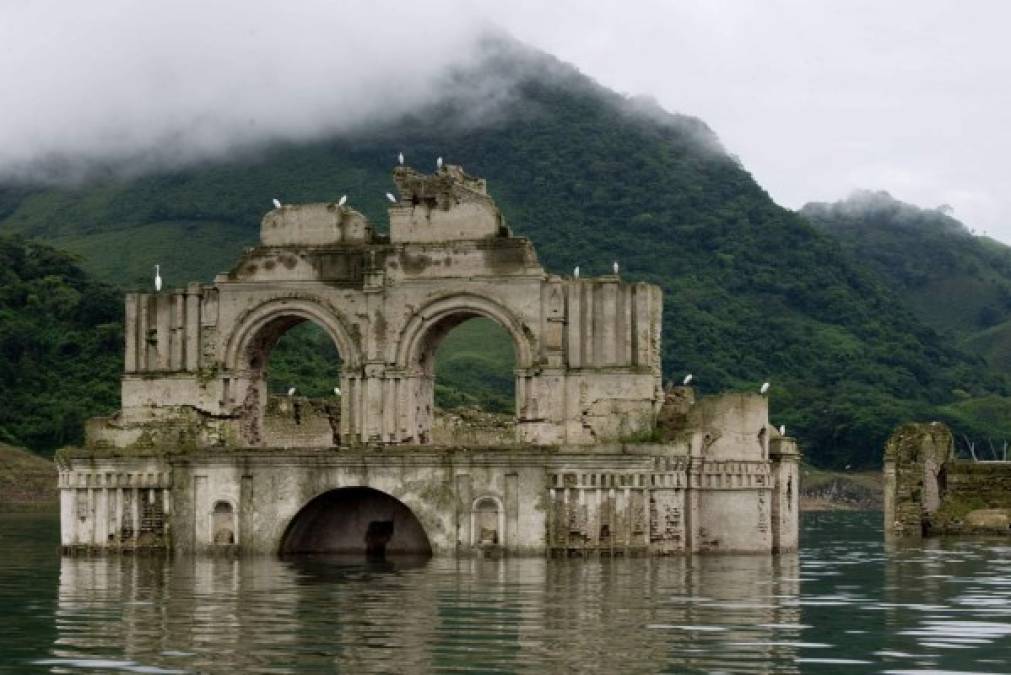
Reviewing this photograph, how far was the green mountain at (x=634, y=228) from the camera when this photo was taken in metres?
152

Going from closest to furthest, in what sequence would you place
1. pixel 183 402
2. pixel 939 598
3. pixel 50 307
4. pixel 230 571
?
pixel 939 598, pixel 230 571, pixel 183 402, pixel 50 307

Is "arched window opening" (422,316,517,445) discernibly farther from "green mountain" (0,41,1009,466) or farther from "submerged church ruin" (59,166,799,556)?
"submerged church ruin" (59,166,799,556)

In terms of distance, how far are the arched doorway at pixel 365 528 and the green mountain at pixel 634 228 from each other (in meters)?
94.7

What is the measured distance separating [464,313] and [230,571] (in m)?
8.90

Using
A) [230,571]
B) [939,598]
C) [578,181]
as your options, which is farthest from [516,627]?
[578,181]

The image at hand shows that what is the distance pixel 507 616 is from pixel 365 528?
19120mm

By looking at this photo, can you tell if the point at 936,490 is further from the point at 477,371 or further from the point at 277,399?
the point at 477,371

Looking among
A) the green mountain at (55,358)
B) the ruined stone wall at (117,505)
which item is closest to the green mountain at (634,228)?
the green mountain at (55,358)

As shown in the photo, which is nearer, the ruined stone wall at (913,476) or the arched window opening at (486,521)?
the arched window opening at (486,521)

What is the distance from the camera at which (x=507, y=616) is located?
30672mm

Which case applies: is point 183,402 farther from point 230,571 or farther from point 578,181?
point 578,181

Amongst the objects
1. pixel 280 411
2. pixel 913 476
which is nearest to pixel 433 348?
pixel 280 411

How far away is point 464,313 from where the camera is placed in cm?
4822

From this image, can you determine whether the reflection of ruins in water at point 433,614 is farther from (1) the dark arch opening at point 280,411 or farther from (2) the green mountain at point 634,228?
(2) the green mountain at point 634,228
